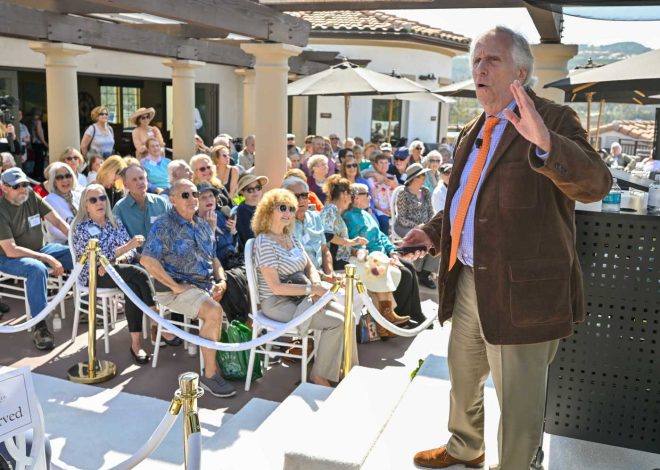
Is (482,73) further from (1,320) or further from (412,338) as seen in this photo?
(1,320)

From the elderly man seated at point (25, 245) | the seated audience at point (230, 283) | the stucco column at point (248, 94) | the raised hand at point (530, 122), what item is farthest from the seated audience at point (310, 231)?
the stucco column at point (248, 94)

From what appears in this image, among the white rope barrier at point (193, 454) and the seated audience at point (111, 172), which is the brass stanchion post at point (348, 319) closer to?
the white rope barrier at point (193, 454)

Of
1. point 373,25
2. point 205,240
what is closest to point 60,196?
point 205,240

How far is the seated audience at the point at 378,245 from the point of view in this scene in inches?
260

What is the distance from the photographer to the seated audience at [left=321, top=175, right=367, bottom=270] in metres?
6.52

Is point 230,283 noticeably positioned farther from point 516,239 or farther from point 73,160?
point 516,239

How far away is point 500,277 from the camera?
91.0 inches

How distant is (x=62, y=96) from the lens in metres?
9.93

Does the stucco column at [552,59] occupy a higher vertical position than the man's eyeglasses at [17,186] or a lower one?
higher

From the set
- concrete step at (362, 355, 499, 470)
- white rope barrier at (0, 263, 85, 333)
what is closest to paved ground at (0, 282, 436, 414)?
white rope barrier at (0, 263, 85, 333)

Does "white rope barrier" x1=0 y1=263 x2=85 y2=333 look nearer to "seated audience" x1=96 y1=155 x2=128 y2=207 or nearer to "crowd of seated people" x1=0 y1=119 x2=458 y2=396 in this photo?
"crowd of seated people" x1=0 y1=119 x2=458 y2=396

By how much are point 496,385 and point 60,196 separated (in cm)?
547

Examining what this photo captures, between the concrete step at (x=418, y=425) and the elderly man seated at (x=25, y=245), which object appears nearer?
the concrete step at (x=418, y=425)

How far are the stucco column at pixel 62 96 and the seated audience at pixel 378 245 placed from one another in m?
5.36
